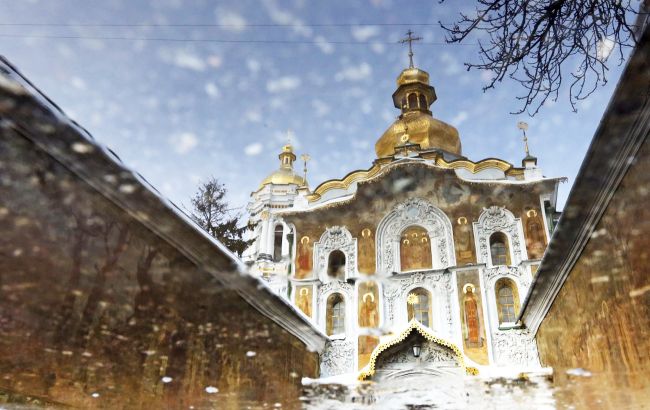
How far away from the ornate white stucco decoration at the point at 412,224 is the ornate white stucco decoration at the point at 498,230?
2.83 ft

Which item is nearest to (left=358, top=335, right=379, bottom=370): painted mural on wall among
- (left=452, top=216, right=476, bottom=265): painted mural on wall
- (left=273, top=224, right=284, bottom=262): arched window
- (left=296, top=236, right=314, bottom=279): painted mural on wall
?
(left=296, top=236, right=314, bottom=279): painted mural on wall

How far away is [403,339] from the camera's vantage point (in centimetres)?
1284

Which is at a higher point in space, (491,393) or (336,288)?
(336,288)

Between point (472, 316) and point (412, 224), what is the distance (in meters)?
3.55

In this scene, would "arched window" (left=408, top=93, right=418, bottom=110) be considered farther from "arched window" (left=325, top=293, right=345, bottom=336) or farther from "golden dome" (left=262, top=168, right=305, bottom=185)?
"arched window" (left=325, top=293, right=345, bottom=336)

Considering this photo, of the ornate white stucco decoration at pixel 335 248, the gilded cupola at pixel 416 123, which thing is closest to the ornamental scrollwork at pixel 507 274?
the ornate white stucco decoration at pixel 335 248

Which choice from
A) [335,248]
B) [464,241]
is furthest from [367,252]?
[464,241]

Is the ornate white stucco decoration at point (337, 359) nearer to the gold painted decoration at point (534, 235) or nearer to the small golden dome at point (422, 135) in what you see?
the gold painted decoration at point (534, 235)

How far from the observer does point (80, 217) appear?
3.60 m

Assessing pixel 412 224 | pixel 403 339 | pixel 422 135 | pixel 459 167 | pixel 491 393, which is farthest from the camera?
pixel 422 135

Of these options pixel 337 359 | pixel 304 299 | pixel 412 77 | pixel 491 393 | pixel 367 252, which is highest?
pixel 412 77

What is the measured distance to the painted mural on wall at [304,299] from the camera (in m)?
16.3

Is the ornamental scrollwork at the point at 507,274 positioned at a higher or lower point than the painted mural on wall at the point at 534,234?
lower

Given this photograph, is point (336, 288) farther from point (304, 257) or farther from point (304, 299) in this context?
point (304, 257)
